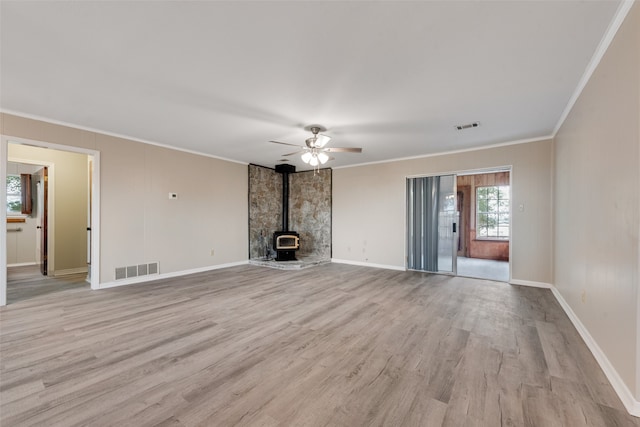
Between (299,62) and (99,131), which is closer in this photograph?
(299,62)

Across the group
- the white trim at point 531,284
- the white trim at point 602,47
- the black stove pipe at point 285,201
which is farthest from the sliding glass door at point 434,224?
the black stove pipe at point 285,201

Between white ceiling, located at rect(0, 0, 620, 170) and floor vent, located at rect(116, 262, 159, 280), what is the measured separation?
245 centimetres

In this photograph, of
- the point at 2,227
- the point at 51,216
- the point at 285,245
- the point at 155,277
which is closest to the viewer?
the point at 2,227

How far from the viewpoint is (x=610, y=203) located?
203 cm

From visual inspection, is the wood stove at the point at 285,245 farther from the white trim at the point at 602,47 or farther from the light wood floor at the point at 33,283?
the white trim at the point at 602,47

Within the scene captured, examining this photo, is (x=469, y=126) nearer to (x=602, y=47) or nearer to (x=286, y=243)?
(x=602, y=47)

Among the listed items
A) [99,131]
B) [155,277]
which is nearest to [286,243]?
[155,277]

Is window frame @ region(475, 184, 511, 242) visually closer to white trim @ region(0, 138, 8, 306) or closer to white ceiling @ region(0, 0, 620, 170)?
white ceiling @ region(0, 0, 620, 170)

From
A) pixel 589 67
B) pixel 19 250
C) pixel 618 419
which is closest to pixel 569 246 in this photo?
pixel 589 67

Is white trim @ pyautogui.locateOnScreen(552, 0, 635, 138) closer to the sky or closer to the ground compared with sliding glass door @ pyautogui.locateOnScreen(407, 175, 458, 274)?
closer to the sky

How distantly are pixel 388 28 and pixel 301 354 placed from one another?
8.94 feet

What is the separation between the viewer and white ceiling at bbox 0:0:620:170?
69.0 inches

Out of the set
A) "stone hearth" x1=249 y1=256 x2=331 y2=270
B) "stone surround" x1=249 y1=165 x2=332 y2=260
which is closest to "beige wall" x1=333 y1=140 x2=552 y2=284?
"stone surround" x1=249 y1=165 x2=332 y2=260

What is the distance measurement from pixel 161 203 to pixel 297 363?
4393mm
